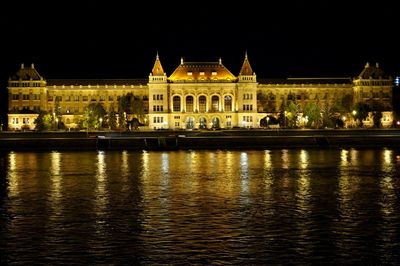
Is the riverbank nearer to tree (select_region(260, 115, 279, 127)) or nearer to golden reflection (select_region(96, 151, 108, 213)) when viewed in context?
golden reflection (select_region(96, 151, 108, 213))

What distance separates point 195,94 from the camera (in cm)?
14088

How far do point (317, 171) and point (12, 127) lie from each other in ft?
331

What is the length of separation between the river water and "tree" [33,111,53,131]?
65.1m

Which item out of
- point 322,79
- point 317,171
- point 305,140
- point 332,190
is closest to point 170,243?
point 332,190

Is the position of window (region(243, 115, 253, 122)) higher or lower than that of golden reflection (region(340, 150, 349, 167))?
higher

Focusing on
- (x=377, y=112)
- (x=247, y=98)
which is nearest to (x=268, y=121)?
(x=247, y=98)

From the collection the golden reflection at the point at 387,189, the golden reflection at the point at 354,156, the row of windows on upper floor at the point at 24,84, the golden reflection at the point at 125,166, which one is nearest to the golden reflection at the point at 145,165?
the golden reflection at the point at 125,166

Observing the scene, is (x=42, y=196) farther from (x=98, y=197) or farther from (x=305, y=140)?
(x=305, y=140)

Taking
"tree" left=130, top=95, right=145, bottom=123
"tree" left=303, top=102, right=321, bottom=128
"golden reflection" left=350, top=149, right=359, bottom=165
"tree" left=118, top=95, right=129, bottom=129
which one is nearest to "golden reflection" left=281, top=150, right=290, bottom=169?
"golden reflection" left=350, top=149, right=359, bottom=165

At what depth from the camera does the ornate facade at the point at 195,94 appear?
139 metres

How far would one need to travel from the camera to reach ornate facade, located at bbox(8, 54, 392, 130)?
139m

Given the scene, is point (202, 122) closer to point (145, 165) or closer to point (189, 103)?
point (189, 103)

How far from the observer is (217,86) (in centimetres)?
14038

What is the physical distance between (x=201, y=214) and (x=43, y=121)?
300ft
